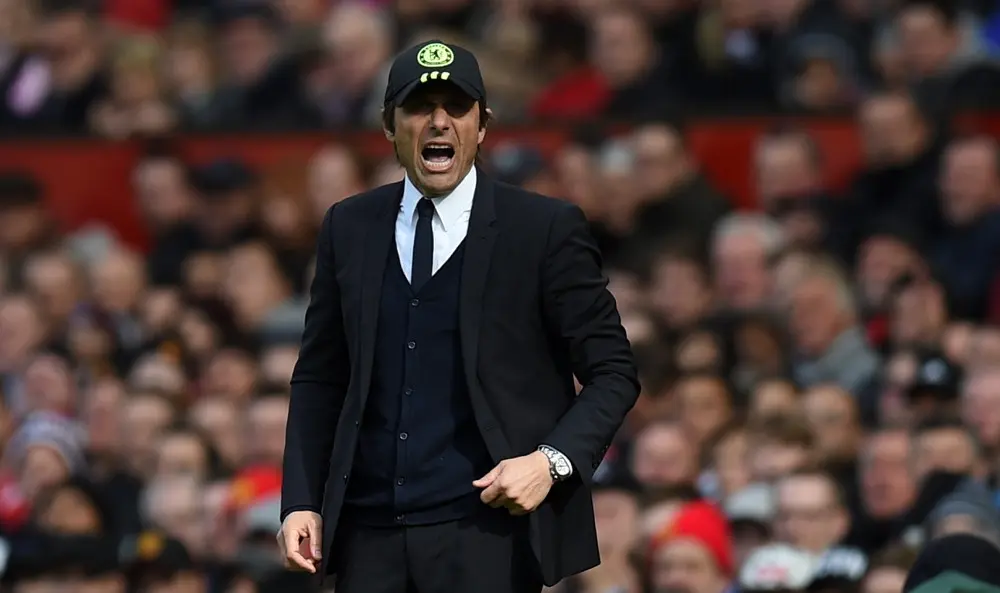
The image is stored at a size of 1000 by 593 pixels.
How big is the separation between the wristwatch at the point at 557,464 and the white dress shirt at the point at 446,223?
1.74 feet

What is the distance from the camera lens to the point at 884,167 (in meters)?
11.7

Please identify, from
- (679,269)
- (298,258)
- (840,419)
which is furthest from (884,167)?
(298,258)

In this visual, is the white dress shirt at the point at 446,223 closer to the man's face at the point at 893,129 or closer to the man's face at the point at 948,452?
the man's face at the point at 948,452

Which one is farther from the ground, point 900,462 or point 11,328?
point 11,328

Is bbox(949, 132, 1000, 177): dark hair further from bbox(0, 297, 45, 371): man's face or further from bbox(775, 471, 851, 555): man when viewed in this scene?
bbox(0, 297, 45, 371): man's face

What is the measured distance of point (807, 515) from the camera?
9336 millimetres

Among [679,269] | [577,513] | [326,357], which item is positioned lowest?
[577,513]

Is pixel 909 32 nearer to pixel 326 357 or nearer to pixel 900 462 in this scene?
pixel 900 462

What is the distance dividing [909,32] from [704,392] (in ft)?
Answer: 8.81

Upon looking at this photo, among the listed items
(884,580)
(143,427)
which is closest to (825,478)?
(884,580)

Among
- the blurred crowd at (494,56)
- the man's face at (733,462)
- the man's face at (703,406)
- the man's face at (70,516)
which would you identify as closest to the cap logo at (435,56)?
the man's face at (733,462)

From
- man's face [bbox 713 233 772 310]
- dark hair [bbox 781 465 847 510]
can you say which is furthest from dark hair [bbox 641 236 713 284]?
dark hair [bbox 781 465 847 510]

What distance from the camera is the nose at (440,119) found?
5426 mm

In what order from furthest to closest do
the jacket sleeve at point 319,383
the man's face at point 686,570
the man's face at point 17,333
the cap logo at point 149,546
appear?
the man's face at point 17,333, the cap logo at point 149,546, the man's face at point 686,570, the jacket sleeve at point 319,383
